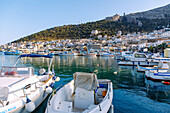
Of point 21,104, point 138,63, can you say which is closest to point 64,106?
point 21,104

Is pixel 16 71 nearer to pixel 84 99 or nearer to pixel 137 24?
pixel 84 99

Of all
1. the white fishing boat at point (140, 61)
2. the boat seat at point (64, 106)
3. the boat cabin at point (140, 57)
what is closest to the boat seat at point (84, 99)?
the boat seat at point (64, 106)

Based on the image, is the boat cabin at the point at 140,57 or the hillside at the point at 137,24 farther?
the hillside at the point at 137,24

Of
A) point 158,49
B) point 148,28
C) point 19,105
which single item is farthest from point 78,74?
point 148,28

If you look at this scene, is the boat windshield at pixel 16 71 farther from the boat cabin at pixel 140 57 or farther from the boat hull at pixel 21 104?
the boat cabin at pixel 140 57

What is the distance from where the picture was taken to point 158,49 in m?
65.4

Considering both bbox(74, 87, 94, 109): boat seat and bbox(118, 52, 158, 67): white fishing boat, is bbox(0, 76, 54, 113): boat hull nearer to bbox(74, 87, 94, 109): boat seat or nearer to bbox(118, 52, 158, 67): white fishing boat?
bbox(74, 87, 94, 109): boat seat

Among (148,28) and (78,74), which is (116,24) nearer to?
(148,28)

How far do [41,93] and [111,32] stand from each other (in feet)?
583

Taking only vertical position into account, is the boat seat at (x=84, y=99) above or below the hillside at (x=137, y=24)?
below

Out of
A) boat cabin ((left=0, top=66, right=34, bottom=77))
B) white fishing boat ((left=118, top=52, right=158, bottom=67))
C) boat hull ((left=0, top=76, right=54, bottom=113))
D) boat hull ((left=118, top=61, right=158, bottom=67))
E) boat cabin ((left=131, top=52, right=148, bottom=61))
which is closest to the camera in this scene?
boat hull ((left=0, top=76, right=54, bottom=113))

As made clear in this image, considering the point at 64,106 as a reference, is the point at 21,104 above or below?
below

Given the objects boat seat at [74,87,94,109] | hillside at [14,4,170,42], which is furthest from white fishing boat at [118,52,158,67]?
hillside at [14,4,170,42]

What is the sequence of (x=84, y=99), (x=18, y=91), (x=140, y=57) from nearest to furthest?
(x=84, y=99) < (x=18, y=91) < (x=140, y=57)
